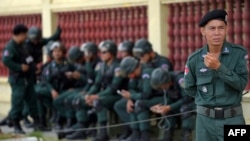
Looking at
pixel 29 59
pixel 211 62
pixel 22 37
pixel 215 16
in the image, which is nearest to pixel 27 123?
pixel 29 59

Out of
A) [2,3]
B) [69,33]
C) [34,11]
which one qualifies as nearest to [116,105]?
[69,33]

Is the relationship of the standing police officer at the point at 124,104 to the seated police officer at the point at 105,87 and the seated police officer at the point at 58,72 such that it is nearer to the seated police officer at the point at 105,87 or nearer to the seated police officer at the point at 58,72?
the seated police officer at the point at 105,87

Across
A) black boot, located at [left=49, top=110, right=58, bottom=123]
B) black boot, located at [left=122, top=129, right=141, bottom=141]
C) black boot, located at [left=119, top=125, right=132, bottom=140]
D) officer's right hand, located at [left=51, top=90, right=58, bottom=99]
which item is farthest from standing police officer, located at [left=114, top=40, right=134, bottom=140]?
black boot, located at [left=49, top=110, right=58, bottom=123]

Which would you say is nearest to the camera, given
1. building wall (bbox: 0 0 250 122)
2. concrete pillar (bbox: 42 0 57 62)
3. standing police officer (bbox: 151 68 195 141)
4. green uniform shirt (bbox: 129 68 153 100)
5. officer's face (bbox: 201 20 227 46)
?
officer's face (bbox: 201 20 227 46)

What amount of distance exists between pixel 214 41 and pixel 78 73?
636 cm

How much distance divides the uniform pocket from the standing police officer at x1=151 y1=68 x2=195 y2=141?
338cm

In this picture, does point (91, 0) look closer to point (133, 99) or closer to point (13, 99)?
point (13, 99)

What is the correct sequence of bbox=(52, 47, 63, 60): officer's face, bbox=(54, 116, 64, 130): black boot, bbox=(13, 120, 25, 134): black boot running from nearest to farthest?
bbox=(52, 47, 63, 60): officer's face, bbox=(13, 120, 25, 134): black boot, bbox=(54, 116, 64, 130): black boot

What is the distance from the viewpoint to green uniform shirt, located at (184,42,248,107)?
6945 millimetres

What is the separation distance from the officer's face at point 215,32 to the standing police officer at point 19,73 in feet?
21.9

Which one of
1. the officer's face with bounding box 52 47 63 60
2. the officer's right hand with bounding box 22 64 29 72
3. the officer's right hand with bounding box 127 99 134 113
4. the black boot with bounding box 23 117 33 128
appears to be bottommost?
the black boot with bounding box 23 117 33 128

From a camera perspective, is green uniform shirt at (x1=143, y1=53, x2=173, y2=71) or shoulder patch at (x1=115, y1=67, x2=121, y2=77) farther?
shoulder patch at (x1=115, y1=67, x2=121, y2=77)

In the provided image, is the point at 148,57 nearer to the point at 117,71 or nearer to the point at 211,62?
the point at 117,71

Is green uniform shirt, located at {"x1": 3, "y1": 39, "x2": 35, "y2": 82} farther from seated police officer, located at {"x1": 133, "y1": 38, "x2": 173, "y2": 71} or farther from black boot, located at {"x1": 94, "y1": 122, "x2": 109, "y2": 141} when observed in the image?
seated police officer, located at {"x1": 133, "y1": 38, "x2": 173, "y2": 71}
